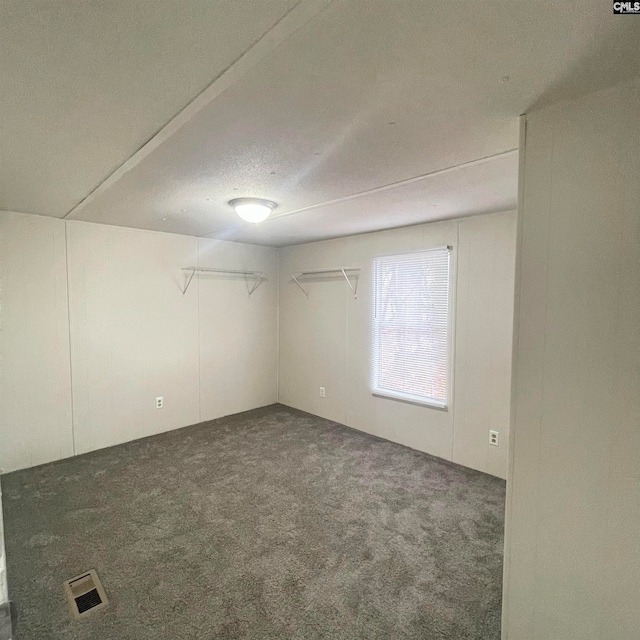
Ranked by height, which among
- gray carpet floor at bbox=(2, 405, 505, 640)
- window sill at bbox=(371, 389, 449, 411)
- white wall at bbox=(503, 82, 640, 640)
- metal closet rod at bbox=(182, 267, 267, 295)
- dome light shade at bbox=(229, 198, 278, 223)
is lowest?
gray carpet floor at bbox=(2, 405, 505, 640)

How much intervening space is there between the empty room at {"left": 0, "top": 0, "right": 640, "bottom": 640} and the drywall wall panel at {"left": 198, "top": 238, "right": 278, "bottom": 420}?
0.25ft

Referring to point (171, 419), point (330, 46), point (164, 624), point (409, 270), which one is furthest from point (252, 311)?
point (330, 46)

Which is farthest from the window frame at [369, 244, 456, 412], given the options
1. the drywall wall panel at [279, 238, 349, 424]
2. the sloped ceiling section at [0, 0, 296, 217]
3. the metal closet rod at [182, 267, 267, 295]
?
the sloped ceiling section at [0, 0, 296, 217]

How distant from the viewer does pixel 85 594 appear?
1.72 metres

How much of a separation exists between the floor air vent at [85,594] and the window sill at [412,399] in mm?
2702

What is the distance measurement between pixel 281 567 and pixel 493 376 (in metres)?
2.17

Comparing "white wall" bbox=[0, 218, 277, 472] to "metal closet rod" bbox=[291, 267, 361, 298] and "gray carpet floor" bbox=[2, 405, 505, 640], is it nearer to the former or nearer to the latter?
"gray carpet floor" bbox=[2, 405, 505, 640]

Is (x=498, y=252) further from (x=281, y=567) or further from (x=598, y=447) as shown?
(x=281, y=567)

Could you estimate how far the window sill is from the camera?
3.24 metres

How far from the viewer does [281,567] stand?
1.90 m

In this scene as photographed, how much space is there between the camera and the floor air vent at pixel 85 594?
64.4 inches

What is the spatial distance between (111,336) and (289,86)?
322 centimetres

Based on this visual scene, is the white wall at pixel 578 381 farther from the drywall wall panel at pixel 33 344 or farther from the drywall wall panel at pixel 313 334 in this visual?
the drywall wall panel at pixel 33 344

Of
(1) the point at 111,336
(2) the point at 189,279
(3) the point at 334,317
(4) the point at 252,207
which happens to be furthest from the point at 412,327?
(1) the point at 111,336
